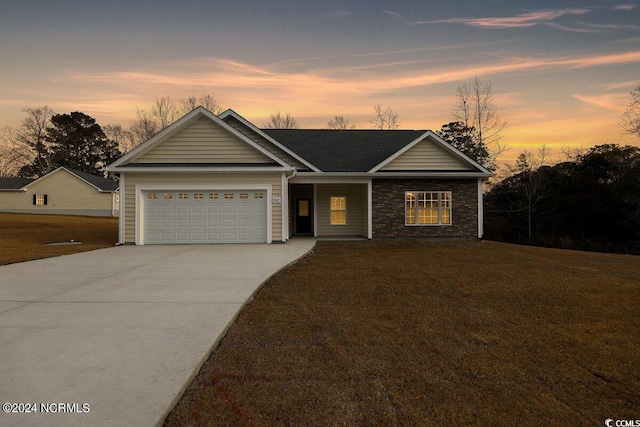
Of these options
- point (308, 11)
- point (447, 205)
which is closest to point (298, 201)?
point (447, 205)

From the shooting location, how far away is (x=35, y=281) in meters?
7.29

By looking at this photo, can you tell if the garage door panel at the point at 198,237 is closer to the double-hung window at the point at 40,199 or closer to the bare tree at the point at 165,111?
the bare tree at the point at 165,111

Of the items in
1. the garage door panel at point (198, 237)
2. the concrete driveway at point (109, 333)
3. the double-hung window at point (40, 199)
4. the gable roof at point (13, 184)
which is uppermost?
the gable roof at point (13, 184)

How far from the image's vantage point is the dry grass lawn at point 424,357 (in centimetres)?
281

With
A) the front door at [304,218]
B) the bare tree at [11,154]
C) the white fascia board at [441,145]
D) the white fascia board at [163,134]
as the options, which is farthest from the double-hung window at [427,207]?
the bare tree at [11,154]

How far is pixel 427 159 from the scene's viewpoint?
648 inches

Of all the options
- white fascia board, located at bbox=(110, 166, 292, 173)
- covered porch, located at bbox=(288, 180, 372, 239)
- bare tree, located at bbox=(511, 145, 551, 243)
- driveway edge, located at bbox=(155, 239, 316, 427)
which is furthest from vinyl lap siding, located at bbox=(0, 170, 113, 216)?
bare tree, located at bbox=(511, 145, 551, 243)

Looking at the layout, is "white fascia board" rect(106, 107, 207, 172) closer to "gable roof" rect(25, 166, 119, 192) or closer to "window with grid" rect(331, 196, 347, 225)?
"window with grid" rect(331, 196, 347, 225)

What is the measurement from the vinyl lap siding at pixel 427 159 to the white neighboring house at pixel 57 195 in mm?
36729

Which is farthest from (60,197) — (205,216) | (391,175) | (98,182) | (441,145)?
(441,145)

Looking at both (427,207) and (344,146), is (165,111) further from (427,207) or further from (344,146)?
(427,207)

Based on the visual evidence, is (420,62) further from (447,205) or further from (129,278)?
(129,278)

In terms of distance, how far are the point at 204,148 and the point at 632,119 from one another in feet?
91.7

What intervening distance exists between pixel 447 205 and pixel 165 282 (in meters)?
13.5
